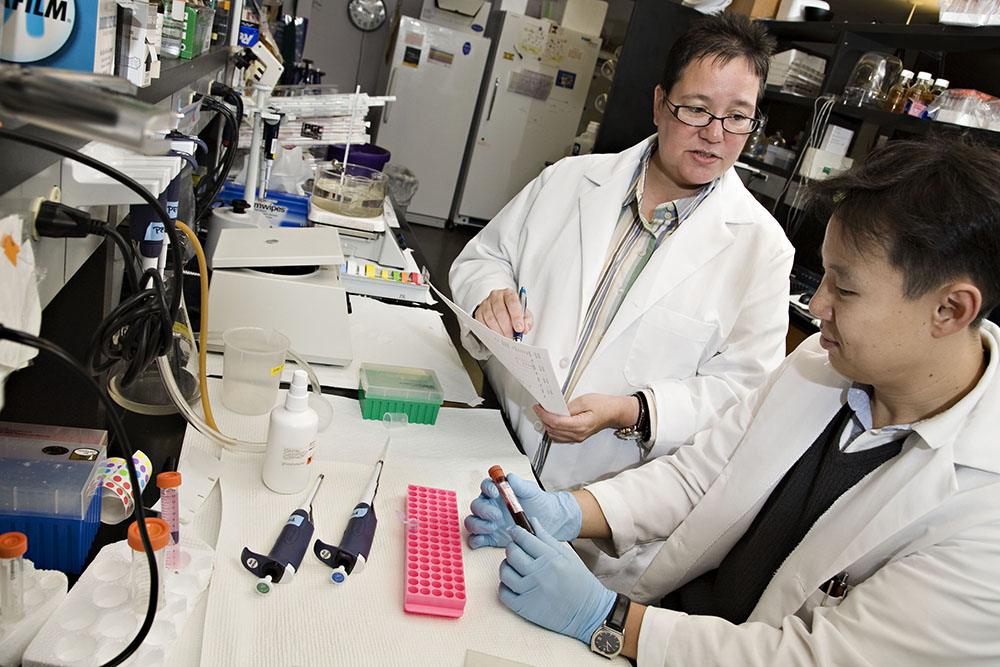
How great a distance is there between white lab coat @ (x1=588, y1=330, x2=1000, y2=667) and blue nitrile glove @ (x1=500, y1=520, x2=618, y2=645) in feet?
0.28

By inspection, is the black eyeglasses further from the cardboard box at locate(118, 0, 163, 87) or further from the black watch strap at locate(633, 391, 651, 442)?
the cardboard box at locate(118, 0, 163, 87)

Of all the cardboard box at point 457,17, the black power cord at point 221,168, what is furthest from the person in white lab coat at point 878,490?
the cardboard box at point 457,17

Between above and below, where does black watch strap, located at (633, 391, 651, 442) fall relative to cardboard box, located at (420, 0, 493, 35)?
below

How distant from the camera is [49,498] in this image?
808 mm

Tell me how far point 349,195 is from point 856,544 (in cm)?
180

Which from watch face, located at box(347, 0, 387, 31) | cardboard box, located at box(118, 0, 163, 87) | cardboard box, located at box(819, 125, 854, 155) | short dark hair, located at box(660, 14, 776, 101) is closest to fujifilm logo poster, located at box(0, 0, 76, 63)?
cardboard box, located at box(118, 0, 163, 87)

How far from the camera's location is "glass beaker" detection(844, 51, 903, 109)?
3049mm

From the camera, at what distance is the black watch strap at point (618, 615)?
992mm

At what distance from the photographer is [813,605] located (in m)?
1.07

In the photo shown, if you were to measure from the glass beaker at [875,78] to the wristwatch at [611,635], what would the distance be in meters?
2.84

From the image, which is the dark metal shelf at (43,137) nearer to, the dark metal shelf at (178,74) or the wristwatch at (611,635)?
the dark metal shelf at (178,74)

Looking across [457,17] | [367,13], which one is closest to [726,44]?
[457,17]

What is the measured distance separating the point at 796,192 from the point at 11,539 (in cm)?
355

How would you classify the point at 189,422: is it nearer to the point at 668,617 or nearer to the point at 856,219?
the point at 668,617
